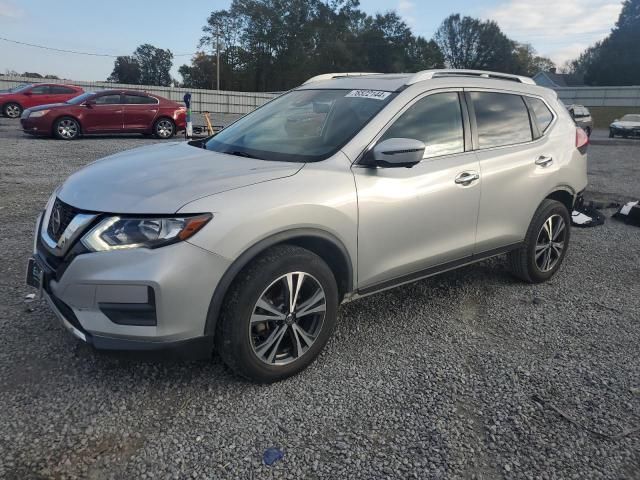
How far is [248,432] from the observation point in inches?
101

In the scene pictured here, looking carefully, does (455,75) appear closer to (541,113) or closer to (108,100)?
(541,113)

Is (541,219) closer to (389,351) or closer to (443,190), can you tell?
(443,190)

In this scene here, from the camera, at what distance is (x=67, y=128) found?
14414 millimetres

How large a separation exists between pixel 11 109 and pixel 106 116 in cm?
801

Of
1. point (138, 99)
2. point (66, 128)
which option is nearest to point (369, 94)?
point (66, 128)

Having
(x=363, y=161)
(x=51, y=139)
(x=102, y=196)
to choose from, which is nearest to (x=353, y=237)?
(x=363, y=161)

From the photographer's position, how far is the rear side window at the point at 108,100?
1486 centimetres

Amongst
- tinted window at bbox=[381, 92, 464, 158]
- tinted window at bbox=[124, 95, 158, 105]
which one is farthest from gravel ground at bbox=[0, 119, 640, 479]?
tinted window at bbox=[124, 95, 158, 105]

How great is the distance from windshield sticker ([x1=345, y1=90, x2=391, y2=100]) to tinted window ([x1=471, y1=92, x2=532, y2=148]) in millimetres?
841

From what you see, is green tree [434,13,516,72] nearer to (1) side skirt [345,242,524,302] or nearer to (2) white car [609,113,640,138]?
(2) white car [609,113,640,138]

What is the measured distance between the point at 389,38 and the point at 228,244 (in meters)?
77.6

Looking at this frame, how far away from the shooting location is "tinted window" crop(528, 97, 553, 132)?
4.51m

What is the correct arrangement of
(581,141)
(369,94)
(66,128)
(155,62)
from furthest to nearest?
(155,62)
(66,128)
(581,141)
(369,94)

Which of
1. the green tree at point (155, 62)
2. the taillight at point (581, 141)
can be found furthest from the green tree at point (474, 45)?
the taillight at point (581, 141)
